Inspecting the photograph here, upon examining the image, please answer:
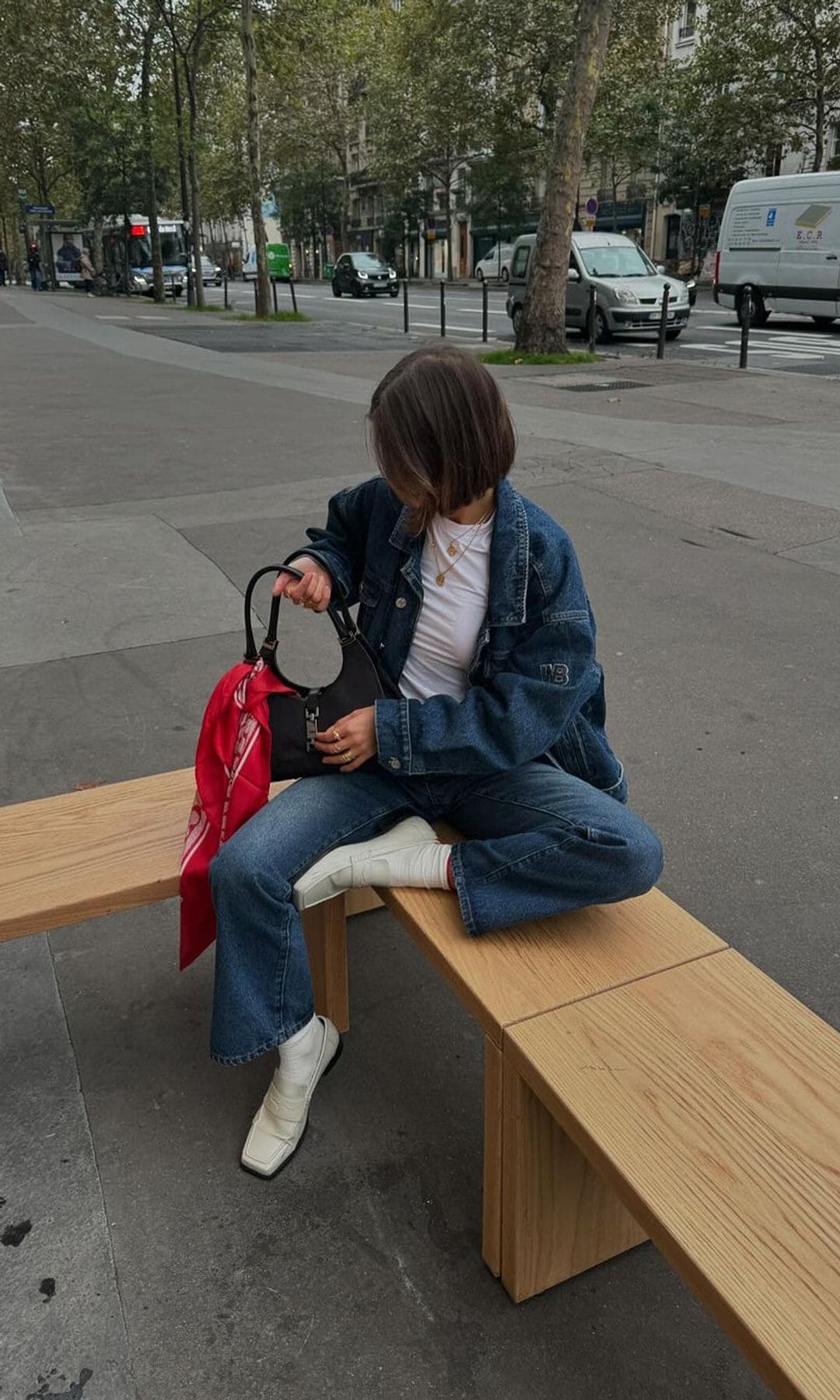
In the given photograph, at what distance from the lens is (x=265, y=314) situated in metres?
25.5

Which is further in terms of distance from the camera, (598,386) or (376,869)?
(598,386)

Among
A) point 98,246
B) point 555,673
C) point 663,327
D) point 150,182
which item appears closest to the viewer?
point 555,673

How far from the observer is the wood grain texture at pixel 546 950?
5.81ft

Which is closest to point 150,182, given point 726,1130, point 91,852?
point 91,852

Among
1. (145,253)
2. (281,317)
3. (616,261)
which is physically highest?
(145,253)

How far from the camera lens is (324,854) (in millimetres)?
2066

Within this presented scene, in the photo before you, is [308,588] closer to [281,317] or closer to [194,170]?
[281,317]

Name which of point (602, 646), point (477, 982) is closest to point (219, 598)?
point (602, 646)

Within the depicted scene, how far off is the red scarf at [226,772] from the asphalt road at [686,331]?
1383 centimetres

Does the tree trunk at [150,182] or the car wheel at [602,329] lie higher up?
the tree trunk at [150,182]

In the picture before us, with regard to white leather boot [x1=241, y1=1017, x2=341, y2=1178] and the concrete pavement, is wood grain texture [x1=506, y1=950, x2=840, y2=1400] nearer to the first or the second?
the concrete pavement

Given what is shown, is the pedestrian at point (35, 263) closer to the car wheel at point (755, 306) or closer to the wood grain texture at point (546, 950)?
the car wheel at point (755, 306)

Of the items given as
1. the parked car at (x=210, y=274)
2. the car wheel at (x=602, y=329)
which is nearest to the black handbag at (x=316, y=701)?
the car wheel at (x=602, y=329)

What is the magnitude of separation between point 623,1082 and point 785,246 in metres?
20.9
